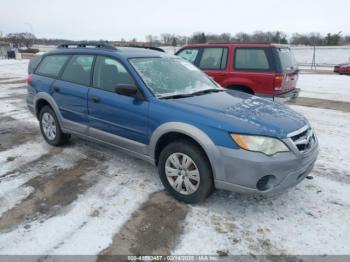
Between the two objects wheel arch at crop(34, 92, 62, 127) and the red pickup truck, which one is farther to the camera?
the red pickup truck

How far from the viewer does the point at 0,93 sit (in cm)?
1047

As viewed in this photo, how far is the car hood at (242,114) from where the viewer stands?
2.97 metres

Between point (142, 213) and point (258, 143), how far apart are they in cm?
143

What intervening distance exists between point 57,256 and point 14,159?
2600 mm

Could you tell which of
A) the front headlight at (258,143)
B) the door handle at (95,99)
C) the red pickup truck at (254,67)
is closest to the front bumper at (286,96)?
the red pickup truck at (254,67)

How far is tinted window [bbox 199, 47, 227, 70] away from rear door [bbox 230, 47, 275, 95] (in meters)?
0.28

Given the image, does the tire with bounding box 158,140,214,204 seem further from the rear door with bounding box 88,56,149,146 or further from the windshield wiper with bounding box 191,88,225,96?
the windshield wiper with bounding box 191,88,225,96

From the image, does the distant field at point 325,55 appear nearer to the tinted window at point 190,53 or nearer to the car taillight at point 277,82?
the tinted window at point 190,53

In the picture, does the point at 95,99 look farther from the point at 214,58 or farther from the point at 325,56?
the point at 325,56

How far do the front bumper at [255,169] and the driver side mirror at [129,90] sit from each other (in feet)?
4.15

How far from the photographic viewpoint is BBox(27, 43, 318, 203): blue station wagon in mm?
2936

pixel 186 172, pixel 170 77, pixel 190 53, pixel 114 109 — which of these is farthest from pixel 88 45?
pixel 190 53

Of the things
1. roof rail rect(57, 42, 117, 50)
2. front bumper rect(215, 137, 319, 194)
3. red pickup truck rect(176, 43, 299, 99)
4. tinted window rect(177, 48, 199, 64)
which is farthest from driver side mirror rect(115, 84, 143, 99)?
tinted window rect(177, 48, 199, 64)

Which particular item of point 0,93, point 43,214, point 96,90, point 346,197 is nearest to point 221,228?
point 346,197
